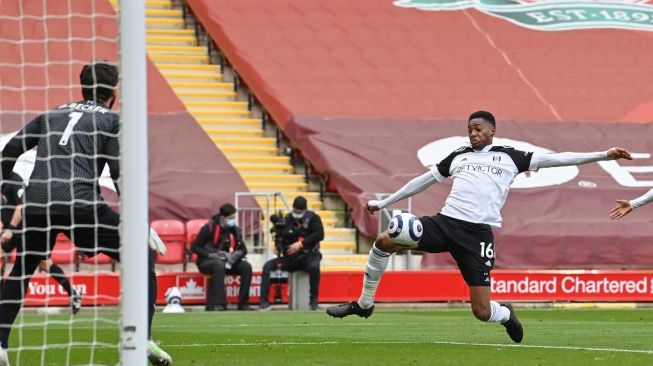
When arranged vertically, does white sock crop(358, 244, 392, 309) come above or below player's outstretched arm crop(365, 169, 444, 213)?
below

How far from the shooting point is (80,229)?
9.09 m

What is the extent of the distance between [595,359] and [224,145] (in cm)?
1913

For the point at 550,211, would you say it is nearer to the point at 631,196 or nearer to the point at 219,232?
the point at 631,196

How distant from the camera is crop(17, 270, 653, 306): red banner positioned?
22.0 m

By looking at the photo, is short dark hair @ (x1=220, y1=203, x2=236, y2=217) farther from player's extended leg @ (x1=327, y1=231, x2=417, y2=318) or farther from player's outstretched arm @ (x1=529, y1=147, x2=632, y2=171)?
player's outstretched arm @ (x1=529, y1=147, x2=632, y2=171)

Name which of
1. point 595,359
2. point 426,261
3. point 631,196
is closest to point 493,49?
point 631,196

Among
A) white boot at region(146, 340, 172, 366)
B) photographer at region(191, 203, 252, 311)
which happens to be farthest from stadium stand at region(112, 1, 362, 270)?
white boot at region(146, 340, 172, 366)

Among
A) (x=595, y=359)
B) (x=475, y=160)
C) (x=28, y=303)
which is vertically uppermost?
(x=475, y=160)

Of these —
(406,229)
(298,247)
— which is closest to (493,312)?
(406,229)

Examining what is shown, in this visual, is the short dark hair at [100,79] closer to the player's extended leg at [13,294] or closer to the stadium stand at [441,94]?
the player's extended leg at [13,294]

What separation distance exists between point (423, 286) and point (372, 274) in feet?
35.9

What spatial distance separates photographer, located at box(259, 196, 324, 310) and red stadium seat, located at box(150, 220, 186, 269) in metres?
2.06

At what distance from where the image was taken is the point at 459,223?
11.7 m

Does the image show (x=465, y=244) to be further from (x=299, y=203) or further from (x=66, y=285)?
(x=299, y=203)
